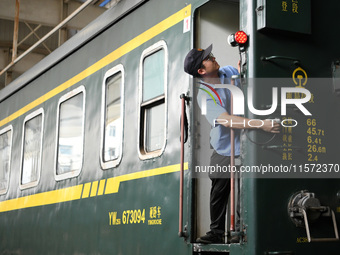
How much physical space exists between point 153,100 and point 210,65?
90 cm

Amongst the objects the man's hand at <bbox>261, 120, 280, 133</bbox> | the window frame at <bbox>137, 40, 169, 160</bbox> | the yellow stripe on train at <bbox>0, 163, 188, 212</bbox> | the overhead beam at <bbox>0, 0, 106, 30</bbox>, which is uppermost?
the overhead beam at <bbox>0, 0, 106, 30</bbox>

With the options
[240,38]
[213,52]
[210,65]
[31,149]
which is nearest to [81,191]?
[31,149]

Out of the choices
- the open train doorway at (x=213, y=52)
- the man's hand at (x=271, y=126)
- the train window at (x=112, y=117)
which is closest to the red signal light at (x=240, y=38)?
the man's hand at (x=271, y=126)

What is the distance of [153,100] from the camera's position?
5.00 meters

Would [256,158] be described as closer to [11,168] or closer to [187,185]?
[187,185]

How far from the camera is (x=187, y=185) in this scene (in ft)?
14.2

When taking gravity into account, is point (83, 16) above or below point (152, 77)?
above

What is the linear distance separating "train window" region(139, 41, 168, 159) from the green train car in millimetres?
12

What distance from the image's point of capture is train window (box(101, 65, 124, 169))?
216 inches

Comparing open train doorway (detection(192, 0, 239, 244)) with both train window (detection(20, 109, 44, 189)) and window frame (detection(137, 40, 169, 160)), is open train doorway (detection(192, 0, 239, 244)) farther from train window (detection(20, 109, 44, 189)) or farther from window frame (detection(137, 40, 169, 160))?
train window (detection(20, 109, 44, 189))

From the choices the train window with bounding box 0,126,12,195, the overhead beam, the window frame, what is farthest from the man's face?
the overhead beam

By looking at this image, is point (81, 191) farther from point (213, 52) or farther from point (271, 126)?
point (271, 126)

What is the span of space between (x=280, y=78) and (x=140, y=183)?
1738 mm

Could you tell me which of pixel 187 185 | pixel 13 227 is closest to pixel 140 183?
pixel 187 185
